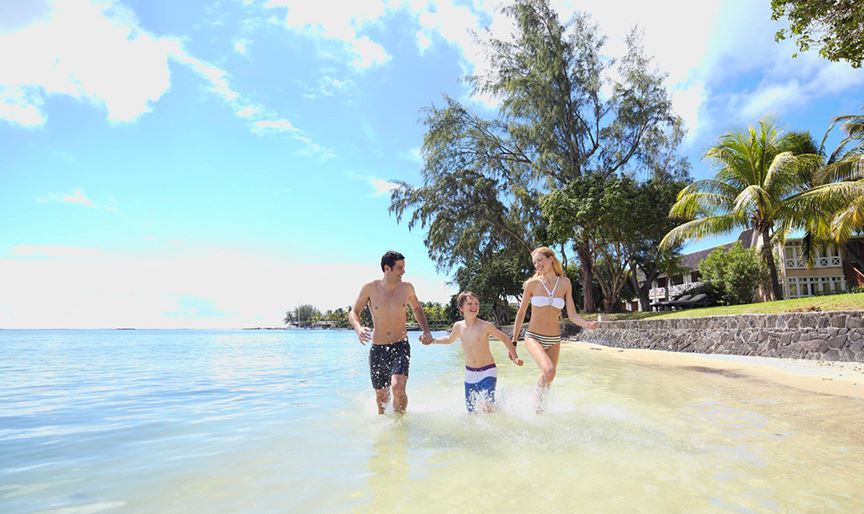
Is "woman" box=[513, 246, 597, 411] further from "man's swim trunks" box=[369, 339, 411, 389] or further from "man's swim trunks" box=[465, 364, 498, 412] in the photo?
"man's swim trunks" box=[369, 339, 411, 389]

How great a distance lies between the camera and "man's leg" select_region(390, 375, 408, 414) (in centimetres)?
538

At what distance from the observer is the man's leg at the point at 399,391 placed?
538 cm

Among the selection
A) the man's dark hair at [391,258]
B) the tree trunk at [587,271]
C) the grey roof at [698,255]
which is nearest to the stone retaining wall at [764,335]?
the tree trunk at [587,271]

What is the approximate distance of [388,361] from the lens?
5457 millimetres

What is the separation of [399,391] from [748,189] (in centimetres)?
1924

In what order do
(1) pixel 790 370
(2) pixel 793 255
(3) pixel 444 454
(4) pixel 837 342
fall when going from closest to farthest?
1. (3) pixel 444 454
2. (1) pixel 790 370
3. (4) pixel 837 342
4. (2) pixel 793 255

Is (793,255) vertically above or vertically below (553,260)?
above

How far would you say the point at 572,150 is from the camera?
2877 centimetres

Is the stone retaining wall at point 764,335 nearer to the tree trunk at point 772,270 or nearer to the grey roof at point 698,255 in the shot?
the tree trunk at point 772,270

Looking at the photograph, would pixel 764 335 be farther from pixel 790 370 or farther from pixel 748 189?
pixel 748 189

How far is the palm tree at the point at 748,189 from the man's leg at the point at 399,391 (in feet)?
61.3

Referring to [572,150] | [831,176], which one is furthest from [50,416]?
[831,176]

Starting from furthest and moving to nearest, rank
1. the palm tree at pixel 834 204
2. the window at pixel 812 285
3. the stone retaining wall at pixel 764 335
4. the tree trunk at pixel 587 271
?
the window at pixel 812 285
the tree trunk at pixel 587 271
the palm tree at pixel 834 204
the stone retaining wall at pixel 764 335

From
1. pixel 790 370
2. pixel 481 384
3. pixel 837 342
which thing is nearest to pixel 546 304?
pixel 481 384
